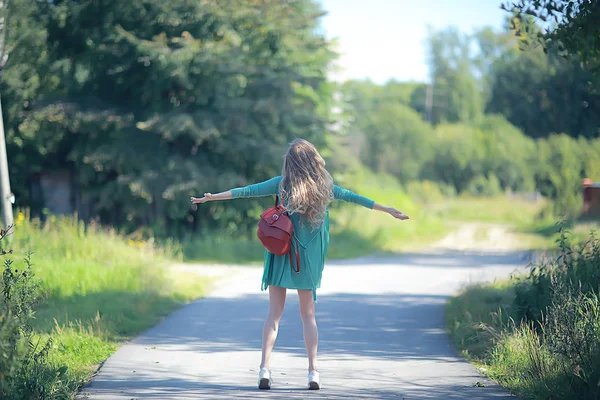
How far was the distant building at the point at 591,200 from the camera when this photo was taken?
26.0m

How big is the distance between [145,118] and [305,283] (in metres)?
14.8

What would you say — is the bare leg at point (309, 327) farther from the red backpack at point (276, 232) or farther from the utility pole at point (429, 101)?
the utility pole at point (429, 101)

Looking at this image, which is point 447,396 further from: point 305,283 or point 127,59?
point 127,59

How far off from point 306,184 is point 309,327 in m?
1.15

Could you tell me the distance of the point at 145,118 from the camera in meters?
20.3

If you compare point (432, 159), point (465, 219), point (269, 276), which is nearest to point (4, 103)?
point (269, 276)

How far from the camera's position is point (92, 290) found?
35.8 ft

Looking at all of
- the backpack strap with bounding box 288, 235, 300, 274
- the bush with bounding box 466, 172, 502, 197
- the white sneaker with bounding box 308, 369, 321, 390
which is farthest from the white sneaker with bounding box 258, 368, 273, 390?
the bush with bounding box 466, 172, 502, 197

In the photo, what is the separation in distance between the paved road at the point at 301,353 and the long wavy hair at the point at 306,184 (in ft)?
4.60

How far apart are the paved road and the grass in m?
0.30

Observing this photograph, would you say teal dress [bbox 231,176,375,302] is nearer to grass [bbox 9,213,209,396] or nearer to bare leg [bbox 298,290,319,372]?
bare leg [bbox 298,290,319,372]

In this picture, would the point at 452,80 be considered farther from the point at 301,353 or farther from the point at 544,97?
the point at 301,353

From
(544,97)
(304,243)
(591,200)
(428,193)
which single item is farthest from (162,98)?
(428,193)

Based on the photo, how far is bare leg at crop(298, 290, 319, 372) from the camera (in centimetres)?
630
